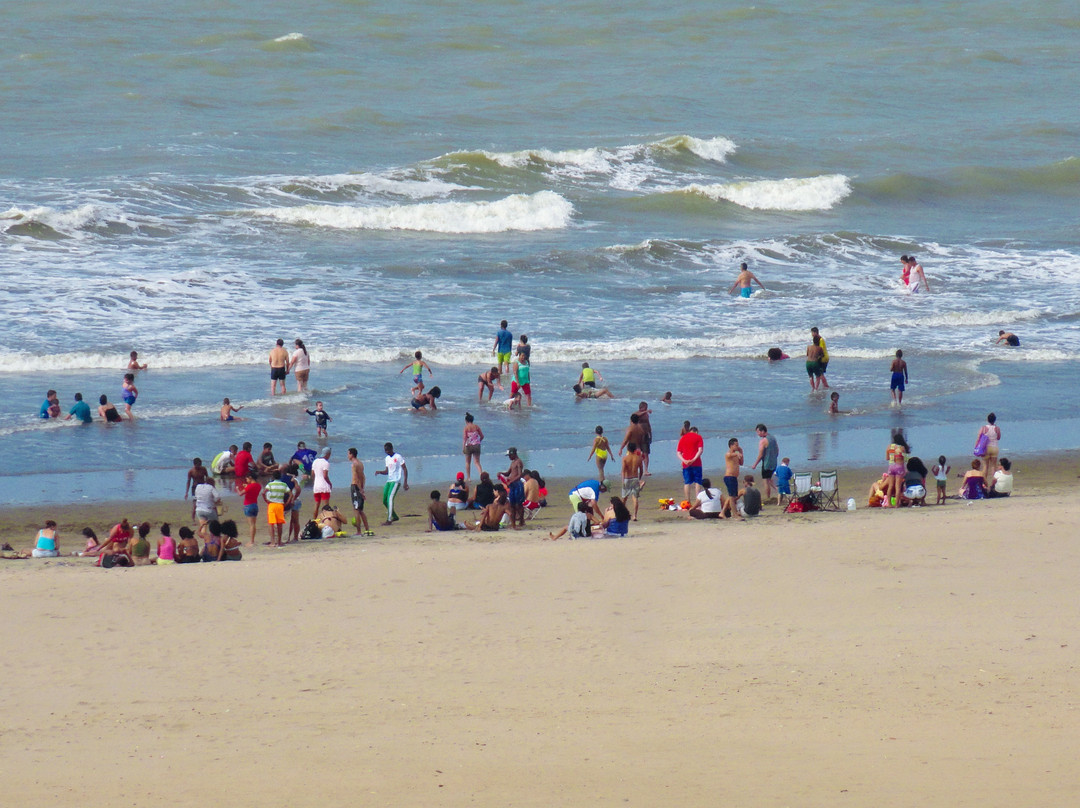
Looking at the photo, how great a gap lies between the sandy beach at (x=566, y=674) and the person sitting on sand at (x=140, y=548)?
45cm

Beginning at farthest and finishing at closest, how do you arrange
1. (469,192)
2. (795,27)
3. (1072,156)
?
(795,27), (1072,156), (469,192)

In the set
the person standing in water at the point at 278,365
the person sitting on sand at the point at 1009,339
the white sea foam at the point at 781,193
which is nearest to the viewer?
the person standing in water at the point at 278,365

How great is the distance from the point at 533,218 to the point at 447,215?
2.26 m

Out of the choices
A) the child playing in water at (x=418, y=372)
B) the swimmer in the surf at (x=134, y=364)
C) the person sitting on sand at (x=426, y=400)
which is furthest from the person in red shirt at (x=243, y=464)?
the swimmer in the surf at (x=134, y=364)

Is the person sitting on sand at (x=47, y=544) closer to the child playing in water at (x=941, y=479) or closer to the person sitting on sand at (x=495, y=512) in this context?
the person sitting on sand at (x=495, y=512)

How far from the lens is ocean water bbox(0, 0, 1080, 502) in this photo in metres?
18.9

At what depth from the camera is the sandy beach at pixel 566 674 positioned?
6.83 metres

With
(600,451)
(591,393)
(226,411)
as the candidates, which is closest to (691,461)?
(600,451)

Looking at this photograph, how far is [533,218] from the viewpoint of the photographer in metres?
33.1

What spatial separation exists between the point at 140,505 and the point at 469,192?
71.0 ft

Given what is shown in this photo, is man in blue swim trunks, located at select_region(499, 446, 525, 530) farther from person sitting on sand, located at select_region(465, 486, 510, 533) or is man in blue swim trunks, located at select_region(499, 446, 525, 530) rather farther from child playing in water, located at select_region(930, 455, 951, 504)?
child playing in water, located at select_region(930, 455, 951, 504)

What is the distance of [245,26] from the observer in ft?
158

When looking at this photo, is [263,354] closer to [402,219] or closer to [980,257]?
[402,219]

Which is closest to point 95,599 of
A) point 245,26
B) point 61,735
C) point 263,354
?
point 61,735
